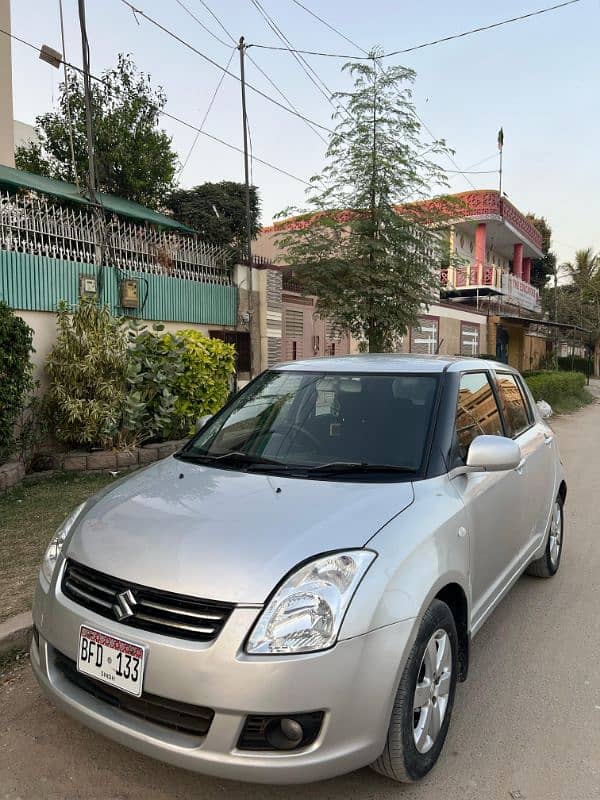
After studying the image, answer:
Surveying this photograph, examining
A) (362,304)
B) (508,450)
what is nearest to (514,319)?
(362,304)

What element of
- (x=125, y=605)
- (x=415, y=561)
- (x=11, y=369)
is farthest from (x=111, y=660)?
(x=11, y=369)

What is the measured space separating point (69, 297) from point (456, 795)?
264 inches

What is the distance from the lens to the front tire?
2.03 m

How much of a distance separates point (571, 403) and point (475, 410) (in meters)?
17.2

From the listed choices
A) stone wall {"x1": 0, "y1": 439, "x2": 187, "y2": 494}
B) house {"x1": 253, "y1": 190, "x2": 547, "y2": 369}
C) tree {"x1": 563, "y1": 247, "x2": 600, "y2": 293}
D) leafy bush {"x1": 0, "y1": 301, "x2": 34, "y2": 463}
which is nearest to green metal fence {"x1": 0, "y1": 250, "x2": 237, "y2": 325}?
leafy bush {"x1": 0, "y1": 301, "x2": 34, "y2": 463}

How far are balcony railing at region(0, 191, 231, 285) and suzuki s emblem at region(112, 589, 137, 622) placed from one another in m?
5.84

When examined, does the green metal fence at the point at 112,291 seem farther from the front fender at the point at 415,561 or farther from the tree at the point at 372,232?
the front fender at the point at 415,561

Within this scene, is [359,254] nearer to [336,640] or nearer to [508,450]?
[508,450]

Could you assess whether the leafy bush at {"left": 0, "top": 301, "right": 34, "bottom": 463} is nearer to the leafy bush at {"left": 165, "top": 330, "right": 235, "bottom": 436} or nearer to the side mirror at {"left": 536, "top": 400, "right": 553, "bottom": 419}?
the leafy bush at {"left": 165, "top": 330, "right": 235, "bottom": 436}

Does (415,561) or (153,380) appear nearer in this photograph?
(415,561)

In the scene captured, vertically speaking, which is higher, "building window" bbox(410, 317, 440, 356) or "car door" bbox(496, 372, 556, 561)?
"building window" bbox(410, 317, 440, 356)

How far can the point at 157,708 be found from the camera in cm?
195

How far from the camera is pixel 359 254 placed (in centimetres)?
876

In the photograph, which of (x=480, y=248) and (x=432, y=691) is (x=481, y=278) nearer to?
(x=480, y=248)
